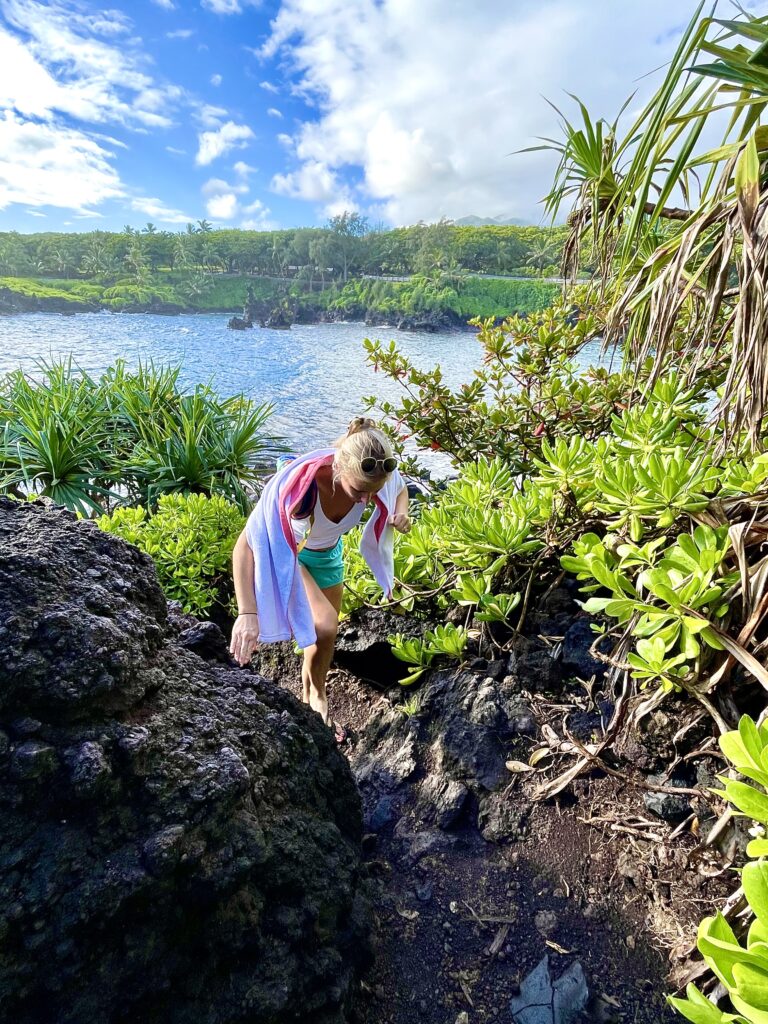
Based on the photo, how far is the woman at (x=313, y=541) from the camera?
1640 millimetres

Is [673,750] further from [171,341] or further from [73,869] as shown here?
[171,341]

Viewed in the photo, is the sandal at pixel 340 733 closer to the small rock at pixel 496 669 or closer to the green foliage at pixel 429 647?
the green foliage at pixel 429 647

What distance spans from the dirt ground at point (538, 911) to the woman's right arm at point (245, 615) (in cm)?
70

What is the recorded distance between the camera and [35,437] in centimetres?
384

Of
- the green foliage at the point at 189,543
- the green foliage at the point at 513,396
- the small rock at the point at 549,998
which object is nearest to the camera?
the small rock at the point at 549,998

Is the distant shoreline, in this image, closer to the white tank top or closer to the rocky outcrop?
the rocky outcrop

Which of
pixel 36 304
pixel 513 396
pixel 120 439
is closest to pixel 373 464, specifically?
pixel 513 396

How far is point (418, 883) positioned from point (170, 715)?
0.89 metres

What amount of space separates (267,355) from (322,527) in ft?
23.4

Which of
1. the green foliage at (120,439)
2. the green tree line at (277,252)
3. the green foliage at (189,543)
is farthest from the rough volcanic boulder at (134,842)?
the green tree line at (277,252)

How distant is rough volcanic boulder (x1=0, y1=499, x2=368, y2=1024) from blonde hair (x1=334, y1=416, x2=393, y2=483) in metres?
0.76

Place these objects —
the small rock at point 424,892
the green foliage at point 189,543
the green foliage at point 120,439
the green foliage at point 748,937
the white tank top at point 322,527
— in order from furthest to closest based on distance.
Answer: the green foliage at point 120,439 → the green foliage at point 189,543 → the white tank top at point 322,527 → the small rock at point 424,892 → the green foliage at point 748,937

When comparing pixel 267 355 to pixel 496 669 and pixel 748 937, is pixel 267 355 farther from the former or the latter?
pixel 748 937

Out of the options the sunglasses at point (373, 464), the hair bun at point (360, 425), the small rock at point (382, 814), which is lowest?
the small rock at point (382, 814)
